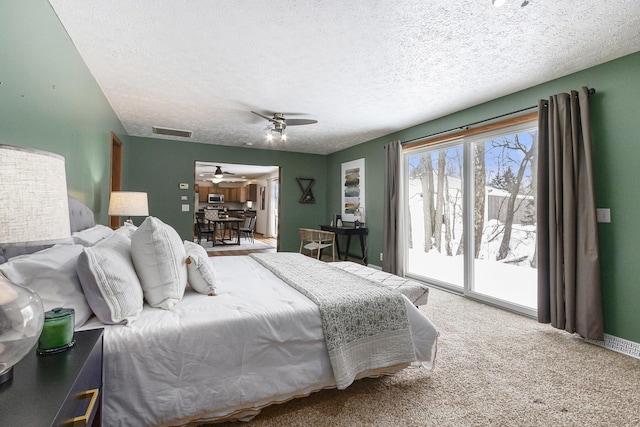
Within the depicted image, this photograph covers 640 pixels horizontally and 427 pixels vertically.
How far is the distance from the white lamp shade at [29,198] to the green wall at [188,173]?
17.0 ft

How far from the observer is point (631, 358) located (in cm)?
243

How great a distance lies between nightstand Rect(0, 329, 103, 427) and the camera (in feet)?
2.35

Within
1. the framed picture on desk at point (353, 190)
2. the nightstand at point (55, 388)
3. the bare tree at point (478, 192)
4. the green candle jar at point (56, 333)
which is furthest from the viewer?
the framed picture on desk at point (353, 190)

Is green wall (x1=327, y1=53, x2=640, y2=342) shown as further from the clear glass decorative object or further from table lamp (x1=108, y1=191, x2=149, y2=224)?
table lamp (x1=108, y1=191, x2=149, y2=224)

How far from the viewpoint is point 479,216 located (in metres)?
3.93

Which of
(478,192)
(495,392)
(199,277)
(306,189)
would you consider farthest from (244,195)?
(495,392)

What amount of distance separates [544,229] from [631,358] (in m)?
1.17

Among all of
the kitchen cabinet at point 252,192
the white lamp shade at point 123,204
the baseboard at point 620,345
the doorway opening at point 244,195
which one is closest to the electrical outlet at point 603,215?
the baseboard at point 620,345

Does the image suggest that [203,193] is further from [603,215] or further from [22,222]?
[22,222]

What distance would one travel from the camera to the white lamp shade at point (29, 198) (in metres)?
0.75

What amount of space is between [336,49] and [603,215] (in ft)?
8.96

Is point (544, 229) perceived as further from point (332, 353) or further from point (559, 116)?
point (332, 353)

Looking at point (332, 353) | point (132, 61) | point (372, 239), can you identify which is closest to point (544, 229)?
point (332, 353)

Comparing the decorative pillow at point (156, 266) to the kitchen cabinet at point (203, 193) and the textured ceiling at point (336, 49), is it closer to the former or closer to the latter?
the textured ceiling at point (336, 49)
